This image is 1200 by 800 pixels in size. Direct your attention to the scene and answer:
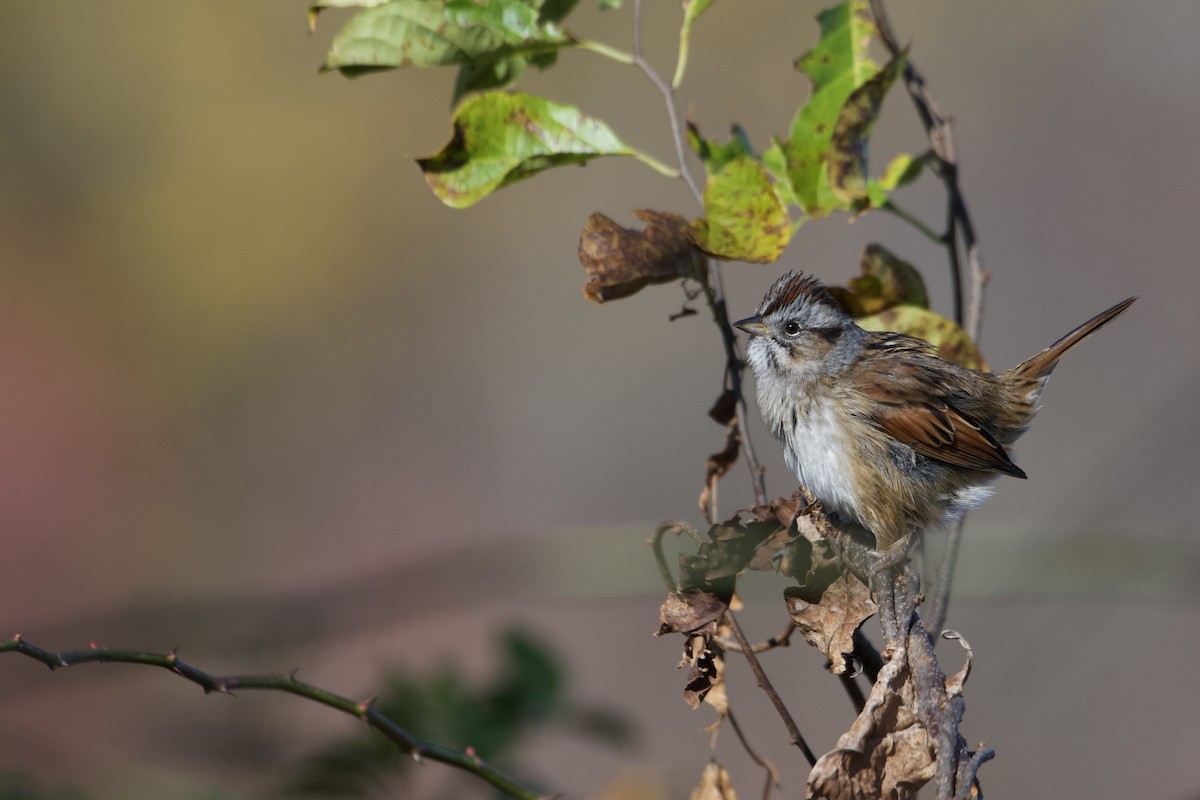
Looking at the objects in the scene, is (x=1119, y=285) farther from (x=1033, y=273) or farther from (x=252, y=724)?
(x=252, y=724)

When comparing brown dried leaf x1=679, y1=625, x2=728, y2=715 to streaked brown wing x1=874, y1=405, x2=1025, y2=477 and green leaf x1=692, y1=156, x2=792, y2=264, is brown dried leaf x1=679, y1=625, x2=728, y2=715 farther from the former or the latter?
streaked brown wing x1=874, y1=405, x2=1025, y2=477

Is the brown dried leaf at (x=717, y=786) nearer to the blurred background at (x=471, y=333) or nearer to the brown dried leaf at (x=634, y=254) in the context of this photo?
the brown dried leaf at (x=634, y=254)

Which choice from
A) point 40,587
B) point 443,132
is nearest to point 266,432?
point 40,587

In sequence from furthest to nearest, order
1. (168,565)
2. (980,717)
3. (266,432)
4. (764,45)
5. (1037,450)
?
(764,45) → (266,432) → (168,565) → (1037,450) → (980,717)

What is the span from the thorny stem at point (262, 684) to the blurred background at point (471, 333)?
2800 mm

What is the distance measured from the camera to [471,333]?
8.44 m

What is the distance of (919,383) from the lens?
3328mm

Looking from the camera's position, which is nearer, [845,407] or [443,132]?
[845,407]

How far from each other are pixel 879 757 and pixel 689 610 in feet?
1.10

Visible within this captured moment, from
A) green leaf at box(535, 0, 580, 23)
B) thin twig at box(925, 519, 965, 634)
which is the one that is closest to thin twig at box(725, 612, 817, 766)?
thin twig at box(925, 519, 965, 634)

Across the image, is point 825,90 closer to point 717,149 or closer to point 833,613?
point 717,149

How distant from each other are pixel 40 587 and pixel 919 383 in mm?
5625

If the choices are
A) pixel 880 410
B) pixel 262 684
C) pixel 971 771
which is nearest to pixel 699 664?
pixel 971 771

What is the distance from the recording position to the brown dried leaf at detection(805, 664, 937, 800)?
153 cm
